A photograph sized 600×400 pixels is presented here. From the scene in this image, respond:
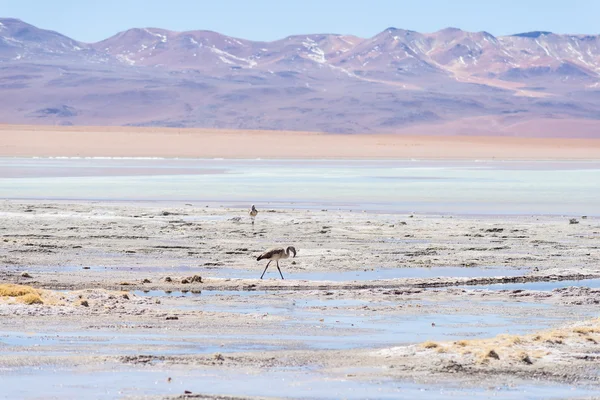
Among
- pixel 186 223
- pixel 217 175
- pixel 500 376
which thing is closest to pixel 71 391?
pixel 500 376

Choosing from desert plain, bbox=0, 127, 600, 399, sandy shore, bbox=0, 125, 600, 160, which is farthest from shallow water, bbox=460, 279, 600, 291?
sandy shore, bbox=0, 125, 600, 160

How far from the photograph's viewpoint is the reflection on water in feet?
96.8

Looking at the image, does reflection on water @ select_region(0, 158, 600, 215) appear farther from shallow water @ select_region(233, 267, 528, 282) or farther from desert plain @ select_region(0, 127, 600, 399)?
shallow water @ select_region(233, 267, 528, 282)

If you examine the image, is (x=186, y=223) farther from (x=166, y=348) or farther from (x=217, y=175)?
(x=217, y=175)

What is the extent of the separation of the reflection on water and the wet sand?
21.7 ft

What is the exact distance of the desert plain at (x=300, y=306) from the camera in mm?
8594

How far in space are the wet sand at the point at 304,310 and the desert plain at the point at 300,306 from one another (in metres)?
0.03

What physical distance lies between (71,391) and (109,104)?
19197 cm

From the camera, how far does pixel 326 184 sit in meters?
37.6

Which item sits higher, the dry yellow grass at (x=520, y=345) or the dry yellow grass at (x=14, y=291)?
the dry yellow grass at (x=520, y=345)

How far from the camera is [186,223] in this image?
22844 mm

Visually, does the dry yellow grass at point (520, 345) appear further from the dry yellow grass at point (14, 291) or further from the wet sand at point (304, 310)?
the dry yellow grass at point (14, 291)

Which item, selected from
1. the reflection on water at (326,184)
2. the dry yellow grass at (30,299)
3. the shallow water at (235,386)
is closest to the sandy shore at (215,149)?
the reflection on water at (326,184)

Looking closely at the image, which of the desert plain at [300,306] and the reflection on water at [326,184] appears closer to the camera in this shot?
the desert plain at [300,306]
